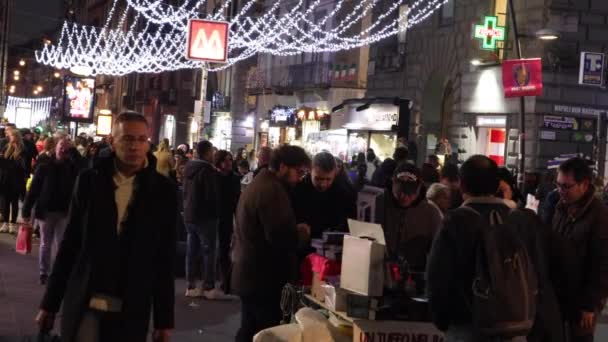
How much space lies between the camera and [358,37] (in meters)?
34.6

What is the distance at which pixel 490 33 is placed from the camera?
2538 centimetres

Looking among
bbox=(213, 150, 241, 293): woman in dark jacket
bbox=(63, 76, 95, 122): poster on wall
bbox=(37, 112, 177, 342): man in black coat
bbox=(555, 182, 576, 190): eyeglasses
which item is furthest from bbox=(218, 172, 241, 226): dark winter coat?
bbox=(63, 76, 95, 122): poster on wall

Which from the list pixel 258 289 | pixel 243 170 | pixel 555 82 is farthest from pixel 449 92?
pixel 258 289

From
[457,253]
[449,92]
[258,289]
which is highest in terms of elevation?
[449,92]

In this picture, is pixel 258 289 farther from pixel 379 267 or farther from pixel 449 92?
pixel 449 92

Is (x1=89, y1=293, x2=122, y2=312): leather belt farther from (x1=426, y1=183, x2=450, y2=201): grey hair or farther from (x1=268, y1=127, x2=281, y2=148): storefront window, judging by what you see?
(x1=268, y1=127, x2=281, y2=148): storefront window

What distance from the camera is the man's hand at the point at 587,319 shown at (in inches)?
247

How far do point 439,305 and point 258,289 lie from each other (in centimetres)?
232

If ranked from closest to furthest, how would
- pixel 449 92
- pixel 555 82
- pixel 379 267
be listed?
pixel 379 267
pixel 555 82
pixel 449 92

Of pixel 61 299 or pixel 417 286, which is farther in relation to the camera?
pixel 417 286

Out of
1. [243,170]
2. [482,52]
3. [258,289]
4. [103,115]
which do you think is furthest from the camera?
[103,115]

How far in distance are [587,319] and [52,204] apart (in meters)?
7.77

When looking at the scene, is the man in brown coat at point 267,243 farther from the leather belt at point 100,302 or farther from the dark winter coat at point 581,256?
the leather belt at point 100,302

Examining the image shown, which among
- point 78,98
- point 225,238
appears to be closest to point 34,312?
point 225,238
